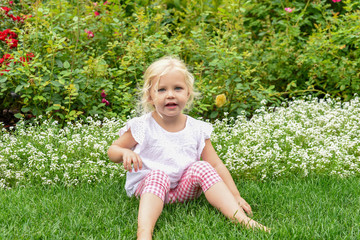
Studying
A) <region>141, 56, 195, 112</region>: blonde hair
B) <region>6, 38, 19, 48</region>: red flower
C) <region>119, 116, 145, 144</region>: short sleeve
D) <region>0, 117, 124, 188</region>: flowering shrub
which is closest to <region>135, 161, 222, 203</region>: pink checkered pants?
<region>119, 116, 145, 144</region>: short sleeve

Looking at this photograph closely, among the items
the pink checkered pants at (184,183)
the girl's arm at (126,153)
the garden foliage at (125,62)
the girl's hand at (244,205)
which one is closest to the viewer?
the girl's arm at (126,153)

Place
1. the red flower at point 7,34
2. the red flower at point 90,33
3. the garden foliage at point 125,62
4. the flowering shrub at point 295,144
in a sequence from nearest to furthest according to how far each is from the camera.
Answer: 1. the flowering shrub at point 295,144
2. the garden foliage at point 125,62
3. the red flower at point 7,34
4. the red flower at point 90,33

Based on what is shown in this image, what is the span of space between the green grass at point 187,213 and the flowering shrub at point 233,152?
141 millimetres

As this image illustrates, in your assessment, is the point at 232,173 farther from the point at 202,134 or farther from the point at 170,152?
the point at 170,152

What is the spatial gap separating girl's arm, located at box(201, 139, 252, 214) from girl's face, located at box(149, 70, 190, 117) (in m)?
0.40

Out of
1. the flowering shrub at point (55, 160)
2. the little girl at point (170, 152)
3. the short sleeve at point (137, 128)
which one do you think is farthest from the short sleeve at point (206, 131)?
the flowering shrub at point (55, 160)

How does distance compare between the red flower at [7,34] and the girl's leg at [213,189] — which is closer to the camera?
the girl's leg at [213,189]

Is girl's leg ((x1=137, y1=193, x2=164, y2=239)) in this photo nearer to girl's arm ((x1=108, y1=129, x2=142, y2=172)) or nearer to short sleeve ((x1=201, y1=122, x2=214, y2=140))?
girl's arm ((x1=108, y1=129, x2=142, y2=172))

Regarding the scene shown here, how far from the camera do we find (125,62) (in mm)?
5023

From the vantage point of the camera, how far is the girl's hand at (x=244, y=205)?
2979mm

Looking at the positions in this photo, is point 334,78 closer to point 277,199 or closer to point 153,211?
point 277,199

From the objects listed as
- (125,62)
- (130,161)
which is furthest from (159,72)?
(125,62)

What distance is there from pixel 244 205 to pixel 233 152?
3.23 ft

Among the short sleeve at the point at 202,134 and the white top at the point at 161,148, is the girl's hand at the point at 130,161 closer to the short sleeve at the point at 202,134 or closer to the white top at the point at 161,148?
the white top at the point at 161,148
